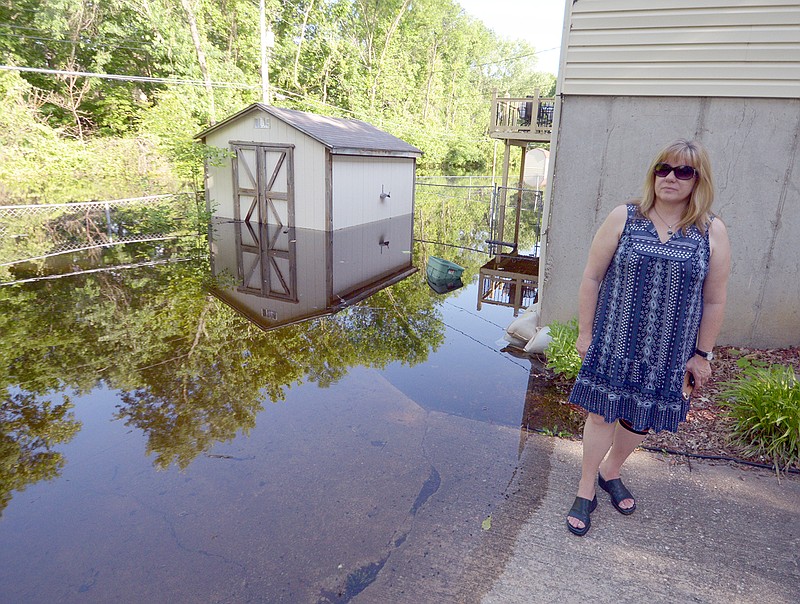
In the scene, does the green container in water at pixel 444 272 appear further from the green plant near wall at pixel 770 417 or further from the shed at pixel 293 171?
the green plant near wall at pixel 770 417

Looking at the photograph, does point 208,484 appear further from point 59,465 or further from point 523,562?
point 523,562

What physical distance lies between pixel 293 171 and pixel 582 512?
11.4 metres

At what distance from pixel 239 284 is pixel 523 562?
6426mm

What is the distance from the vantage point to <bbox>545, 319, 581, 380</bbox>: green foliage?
14.7 feet

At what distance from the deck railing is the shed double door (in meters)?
5.68

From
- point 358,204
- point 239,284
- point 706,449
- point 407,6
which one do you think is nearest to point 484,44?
point 407,6

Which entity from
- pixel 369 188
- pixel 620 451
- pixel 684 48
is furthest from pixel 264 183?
pixel 620 451

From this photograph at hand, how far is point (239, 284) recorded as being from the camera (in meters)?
7.80

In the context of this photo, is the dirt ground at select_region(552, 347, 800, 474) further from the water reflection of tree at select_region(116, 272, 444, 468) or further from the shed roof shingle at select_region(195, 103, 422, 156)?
the shed roof shingle at select_region(195, 103, 422, 156)

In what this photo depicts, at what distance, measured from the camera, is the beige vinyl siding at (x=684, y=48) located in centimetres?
402

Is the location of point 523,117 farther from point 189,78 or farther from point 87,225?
point 189,78

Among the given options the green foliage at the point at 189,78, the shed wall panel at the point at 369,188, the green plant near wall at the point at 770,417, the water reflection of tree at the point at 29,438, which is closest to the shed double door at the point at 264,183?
the shed wall panel at the point at 369,188

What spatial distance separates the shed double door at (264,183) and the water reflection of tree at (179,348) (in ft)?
18.3

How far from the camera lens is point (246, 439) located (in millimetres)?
3607
